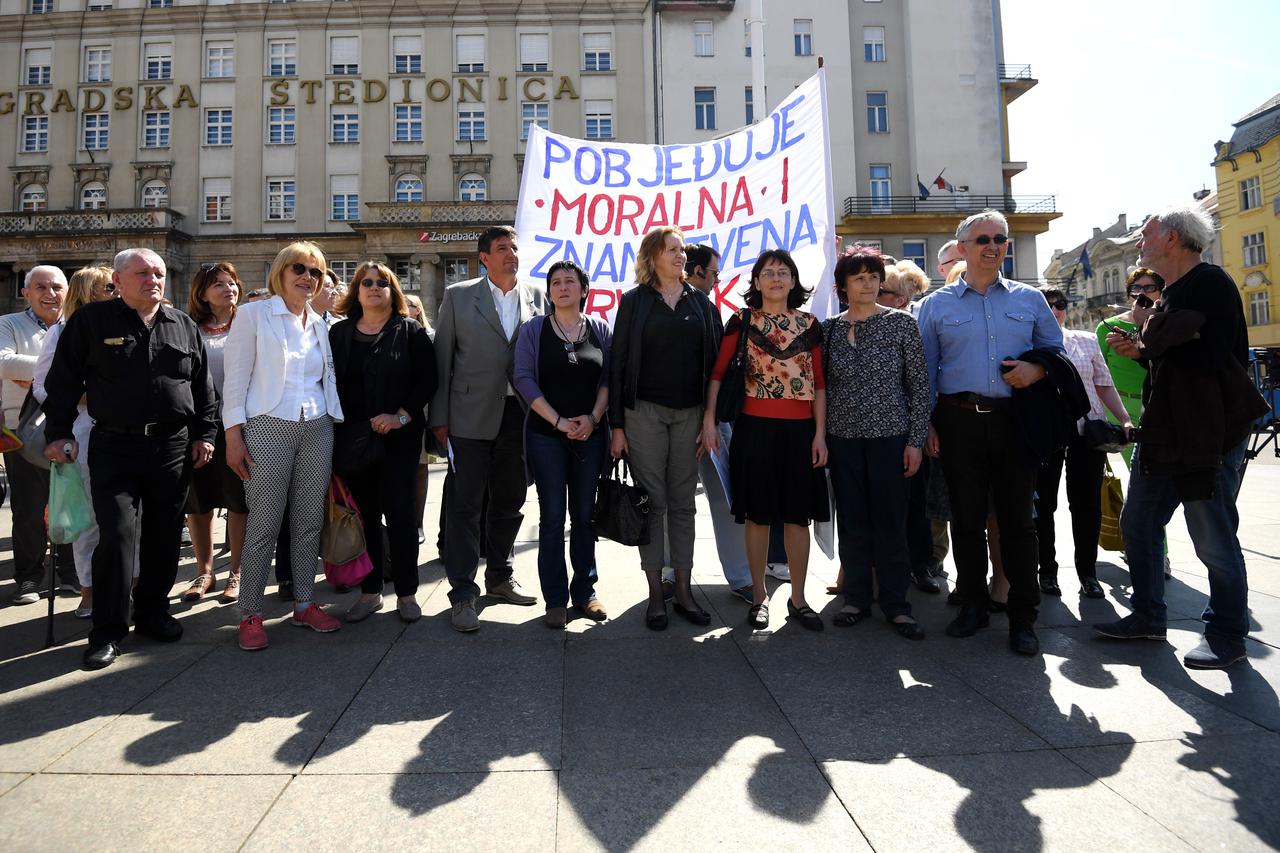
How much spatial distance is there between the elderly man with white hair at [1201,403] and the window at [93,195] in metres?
44.1

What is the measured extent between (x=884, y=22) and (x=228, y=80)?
105 feet

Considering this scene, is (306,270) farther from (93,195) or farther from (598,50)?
(93,195)

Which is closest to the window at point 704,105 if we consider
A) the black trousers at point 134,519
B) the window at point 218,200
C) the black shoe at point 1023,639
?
the window at point 218,200

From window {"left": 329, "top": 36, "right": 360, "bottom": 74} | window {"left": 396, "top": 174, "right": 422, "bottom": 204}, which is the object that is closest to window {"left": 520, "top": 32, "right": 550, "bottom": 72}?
window {"left": 396, "top": 174, "right": 422, "bottom": 204}

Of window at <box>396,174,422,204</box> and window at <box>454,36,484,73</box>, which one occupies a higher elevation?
window at <box>454,36,484,73</box>

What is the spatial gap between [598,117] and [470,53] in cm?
680

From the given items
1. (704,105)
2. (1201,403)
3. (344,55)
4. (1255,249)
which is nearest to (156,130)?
(344,55)

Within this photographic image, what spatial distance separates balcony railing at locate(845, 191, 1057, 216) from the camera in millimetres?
36406

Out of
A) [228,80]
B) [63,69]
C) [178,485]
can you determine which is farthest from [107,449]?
[63,69]

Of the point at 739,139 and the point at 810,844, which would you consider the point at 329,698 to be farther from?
the point at 739,139

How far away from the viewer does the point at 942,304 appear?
409cm

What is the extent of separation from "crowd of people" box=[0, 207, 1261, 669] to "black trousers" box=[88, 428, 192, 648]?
0.01 meters

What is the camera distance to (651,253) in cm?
417

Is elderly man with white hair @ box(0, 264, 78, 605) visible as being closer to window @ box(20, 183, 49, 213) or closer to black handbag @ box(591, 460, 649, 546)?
black handbag @ box(591, 460, 649, 546)
